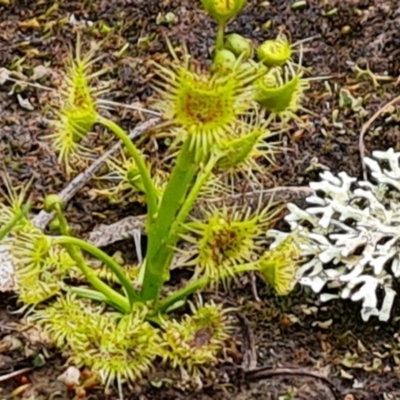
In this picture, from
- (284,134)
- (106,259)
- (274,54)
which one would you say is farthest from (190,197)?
(284,134)

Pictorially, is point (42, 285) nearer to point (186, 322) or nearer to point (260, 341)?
point (186, 322)

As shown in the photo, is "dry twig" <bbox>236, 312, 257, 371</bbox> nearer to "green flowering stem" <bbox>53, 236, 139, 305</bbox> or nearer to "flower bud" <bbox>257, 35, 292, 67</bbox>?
"green flowering stem" <bbox>53, 236, 139, 305</bbox>

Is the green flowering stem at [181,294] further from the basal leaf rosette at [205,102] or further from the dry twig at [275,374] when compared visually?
the basal leaf rosette at [205,102]

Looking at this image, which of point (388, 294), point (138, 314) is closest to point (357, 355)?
point (388, 294)

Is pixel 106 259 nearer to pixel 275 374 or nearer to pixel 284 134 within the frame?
pixel 275 374

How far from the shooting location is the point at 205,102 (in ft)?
4.18

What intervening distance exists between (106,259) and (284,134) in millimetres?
514

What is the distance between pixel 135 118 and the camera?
1.90 metres

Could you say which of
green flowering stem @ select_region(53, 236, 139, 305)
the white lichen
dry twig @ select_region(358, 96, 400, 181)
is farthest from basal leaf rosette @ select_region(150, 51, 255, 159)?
dry twig @ select_region(358, 96, 400, 181)

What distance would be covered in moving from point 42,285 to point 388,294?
0.49m

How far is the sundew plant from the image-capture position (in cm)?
129

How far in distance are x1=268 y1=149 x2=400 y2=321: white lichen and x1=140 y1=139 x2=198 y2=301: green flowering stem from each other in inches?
8.4

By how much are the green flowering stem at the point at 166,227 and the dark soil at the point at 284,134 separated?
146 mm

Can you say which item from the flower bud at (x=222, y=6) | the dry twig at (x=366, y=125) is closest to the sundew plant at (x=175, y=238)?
the flower bud at (x=222, y=6)
